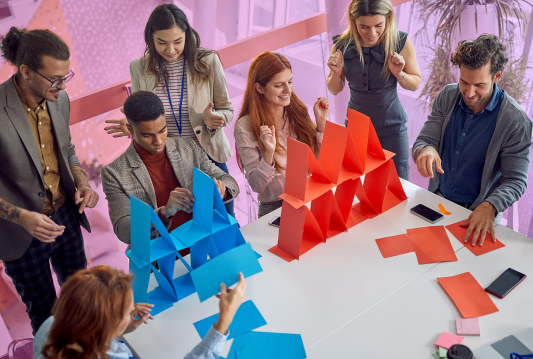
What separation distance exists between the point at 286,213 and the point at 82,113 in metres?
Result: 1.73

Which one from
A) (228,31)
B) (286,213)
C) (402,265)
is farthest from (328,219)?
(228,31)

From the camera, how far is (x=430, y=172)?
2.19m

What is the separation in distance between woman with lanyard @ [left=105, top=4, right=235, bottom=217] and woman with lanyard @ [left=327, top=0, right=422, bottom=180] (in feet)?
2.61

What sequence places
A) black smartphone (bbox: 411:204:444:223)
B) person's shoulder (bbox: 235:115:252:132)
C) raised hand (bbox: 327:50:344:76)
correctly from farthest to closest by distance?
1. raised hand (bbox: 327:50:344:76)
2. person's shoulder (bbox: 235:115:252:132)
3. black smartphone (bbox: 411:204:444:223)

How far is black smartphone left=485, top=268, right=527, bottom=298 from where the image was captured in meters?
1.77

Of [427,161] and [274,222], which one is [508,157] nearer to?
[427,161]

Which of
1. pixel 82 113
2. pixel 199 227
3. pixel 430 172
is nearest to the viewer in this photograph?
pixel 199 227

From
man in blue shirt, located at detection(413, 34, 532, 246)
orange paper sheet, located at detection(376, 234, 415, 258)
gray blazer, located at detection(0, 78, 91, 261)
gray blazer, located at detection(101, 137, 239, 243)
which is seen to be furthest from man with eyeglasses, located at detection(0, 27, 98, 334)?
man in blue shirt, located at detection(413, 34, 532, 246)

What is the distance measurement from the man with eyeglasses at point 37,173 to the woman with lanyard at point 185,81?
0.43 meters

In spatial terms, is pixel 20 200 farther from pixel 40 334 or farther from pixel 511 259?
pixel 511 259

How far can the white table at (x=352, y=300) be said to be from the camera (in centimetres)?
164

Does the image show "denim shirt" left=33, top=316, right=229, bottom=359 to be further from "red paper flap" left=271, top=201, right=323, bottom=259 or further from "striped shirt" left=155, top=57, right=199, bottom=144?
"striped shirt" left=155, top=57, right=199, bottom=144

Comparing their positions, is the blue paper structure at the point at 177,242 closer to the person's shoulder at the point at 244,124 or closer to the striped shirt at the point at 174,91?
the person's shoulder at the point at 244,124

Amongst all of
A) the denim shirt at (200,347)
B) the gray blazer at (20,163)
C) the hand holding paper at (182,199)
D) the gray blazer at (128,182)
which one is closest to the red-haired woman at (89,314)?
the denim shirt at (200,347)
